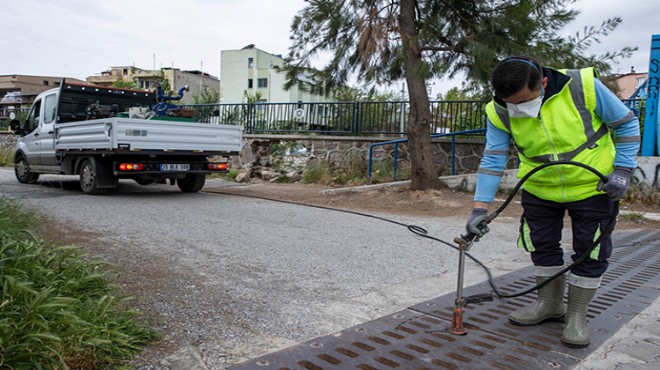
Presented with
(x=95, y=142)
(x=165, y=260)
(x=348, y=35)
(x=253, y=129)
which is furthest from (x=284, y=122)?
(x=165, y=260)

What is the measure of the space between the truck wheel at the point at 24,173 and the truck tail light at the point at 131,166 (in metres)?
4.21

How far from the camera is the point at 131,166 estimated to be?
8.91 metres

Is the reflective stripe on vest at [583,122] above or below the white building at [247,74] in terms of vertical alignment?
below

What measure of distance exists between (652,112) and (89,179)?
36.4 ft

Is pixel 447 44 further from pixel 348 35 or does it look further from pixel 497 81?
pixel 497 81

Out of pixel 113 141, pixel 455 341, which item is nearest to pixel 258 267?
pixel 455 341

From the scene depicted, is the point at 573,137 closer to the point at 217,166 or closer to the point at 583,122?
the point at 583,122

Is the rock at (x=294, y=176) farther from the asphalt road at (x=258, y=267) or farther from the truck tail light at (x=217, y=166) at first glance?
the asphalt road at (x=258, y=267)

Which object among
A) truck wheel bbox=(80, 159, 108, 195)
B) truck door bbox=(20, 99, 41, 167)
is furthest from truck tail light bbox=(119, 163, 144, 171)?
truck door bbox=(20, 99, 41, 167)

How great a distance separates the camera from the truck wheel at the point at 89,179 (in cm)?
920

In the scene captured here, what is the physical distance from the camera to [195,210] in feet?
25.3

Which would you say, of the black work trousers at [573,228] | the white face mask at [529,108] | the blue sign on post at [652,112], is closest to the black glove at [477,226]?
the black work trousers at [573,228]

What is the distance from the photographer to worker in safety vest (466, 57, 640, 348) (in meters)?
2.65

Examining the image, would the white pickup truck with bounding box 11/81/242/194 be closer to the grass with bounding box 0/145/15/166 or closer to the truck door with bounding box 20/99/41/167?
the truck door with bounding box 20/99/41/167
